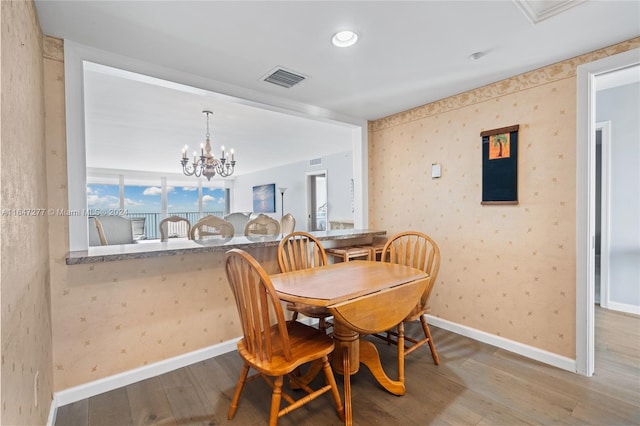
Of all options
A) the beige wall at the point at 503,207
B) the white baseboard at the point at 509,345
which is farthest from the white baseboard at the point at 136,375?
the beige wall at the point at 503,207

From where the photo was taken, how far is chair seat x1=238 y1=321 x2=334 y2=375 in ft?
4.52

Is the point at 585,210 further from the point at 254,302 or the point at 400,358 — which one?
the point at 254,302

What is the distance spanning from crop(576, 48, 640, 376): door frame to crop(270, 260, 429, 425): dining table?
1075mm

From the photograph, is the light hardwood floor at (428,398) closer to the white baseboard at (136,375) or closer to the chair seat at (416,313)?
the white baseboard at (136,375)

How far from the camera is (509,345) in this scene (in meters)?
2.38

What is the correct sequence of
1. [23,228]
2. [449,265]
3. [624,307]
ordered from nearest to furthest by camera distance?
[23,228]
[449,265]
[624,307]

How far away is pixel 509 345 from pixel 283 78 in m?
2.71

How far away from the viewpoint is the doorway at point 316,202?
6941 millimetres

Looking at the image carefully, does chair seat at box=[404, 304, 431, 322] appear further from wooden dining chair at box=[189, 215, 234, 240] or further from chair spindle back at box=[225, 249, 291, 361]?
wooden dining chair at box=[189, 215, 234, 240]

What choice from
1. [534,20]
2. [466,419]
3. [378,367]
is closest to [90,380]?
[378,367]

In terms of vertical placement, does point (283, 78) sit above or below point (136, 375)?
above

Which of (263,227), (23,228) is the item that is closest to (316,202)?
(263,227)

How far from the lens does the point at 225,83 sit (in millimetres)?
2412


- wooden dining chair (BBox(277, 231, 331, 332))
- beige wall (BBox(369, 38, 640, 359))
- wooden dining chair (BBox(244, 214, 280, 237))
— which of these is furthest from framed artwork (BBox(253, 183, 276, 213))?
wooden dining chair (BBox(277, 231, 331, 332))
